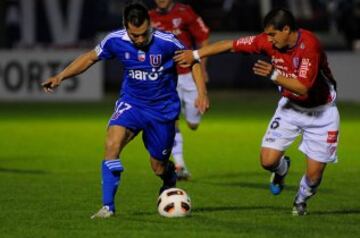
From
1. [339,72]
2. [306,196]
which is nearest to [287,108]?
[306,196]

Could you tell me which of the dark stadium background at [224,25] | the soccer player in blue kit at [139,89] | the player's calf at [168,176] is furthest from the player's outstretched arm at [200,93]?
the dark stadium background at [224,25]

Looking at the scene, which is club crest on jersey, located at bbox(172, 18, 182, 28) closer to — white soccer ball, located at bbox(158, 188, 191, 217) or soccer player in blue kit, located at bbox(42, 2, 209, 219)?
soccer player in blue kit, located at bbox(42, 2, 209, 219)

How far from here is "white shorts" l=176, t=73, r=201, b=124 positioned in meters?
16.2

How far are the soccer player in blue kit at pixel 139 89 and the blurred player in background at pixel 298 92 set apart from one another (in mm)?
258

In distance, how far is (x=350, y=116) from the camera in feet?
85.1

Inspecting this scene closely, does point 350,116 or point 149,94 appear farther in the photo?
point 350,116

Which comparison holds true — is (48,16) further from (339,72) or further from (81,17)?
(339,72)

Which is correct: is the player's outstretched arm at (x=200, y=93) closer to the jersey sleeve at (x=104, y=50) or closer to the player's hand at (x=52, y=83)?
the jersey sleeve at (x=104, y=50)

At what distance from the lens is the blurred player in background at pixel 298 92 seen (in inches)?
428

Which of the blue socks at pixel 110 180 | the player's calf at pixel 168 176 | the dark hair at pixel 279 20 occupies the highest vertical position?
the dark hair at pixel 279 20

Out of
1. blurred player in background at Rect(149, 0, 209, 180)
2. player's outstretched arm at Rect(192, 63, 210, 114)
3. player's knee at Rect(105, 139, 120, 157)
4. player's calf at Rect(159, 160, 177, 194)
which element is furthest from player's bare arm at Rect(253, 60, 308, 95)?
blurred player in background at Rect(149, 0, 209, 180)

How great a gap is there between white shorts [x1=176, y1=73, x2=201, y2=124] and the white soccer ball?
200 inches

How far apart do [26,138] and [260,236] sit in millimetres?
11738

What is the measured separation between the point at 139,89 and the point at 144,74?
0.17 meters
